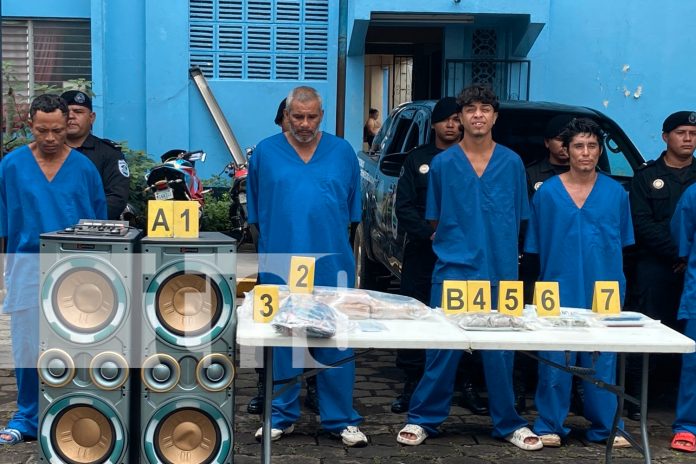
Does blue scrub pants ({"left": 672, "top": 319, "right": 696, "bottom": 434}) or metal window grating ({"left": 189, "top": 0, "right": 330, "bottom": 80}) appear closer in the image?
blue scrub pants ({"left": 672, "top": 319, "right": 696, "bottom": 434})

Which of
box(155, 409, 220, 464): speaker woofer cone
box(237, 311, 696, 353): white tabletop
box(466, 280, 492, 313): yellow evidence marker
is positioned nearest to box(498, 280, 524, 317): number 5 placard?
box(466, 280, 492, 313): yellow evidence marker

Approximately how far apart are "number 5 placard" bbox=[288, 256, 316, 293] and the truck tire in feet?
13.7

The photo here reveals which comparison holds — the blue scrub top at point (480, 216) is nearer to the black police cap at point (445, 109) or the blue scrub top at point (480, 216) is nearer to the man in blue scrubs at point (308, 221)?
the man in blue scrubs at point (308, 221)

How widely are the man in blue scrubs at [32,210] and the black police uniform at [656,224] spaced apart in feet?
10.4

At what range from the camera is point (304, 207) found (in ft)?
17.5

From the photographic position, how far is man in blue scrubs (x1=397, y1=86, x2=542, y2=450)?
5.30 metres

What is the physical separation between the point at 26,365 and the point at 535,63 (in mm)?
8749

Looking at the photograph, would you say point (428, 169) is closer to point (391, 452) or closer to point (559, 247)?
point (559, 247)

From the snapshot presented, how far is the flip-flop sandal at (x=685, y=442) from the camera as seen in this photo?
5.40 m

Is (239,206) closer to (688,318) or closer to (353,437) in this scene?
(353,437)

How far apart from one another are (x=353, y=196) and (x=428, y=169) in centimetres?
63

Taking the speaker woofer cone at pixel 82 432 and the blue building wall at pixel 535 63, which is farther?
the blue building wall at pixel 535 63

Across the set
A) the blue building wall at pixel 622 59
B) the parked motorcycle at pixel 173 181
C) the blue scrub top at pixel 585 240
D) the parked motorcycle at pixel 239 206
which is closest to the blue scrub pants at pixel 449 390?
the blue scrub top at pixel 585 240

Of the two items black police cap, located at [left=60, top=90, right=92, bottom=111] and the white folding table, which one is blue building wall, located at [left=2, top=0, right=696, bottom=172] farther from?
the white folding table
